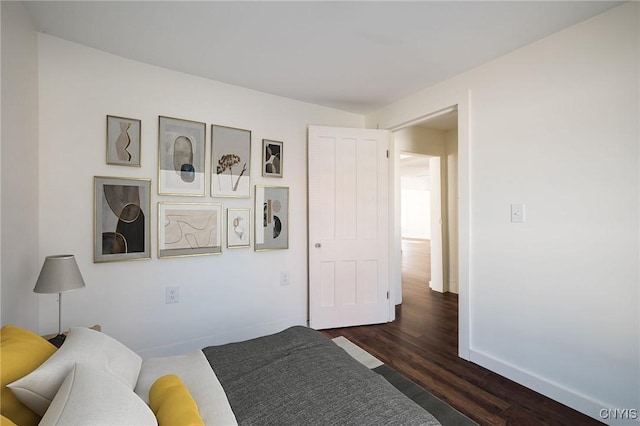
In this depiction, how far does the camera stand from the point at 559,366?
1861 millimetres

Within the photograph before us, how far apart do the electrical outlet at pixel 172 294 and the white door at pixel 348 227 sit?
1.25 m

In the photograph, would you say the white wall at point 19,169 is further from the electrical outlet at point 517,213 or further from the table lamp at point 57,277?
the electrical outlet at point 517,213

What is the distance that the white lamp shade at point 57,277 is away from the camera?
1.50m

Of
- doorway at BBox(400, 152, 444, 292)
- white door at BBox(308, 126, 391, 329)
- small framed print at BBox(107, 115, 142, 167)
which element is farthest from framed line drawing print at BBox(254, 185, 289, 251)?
doorway at BBox(400, 152, 444, 292)

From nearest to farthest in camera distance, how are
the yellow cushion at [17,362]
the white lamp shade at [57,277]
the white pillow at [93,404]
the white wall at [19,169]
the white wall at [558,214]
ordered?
1. the white pillow at [93,404]
2. the yellow cushion at [17,362]
3. the white wall at [19,169]
4. the white lamp shade at [57,277]
5. the white wall at [558,214]

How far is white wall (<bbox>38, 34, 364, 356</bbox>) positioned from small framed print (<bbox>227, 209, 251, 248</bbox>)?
0.09 metres

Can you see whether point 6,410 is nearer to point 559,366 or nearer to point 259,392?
point 259,392

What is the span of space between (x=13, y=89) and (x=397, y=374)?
2883 millimetres

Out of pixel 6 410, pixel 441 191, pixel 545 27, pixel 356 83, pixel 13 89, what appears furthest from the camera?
pixel 441 191

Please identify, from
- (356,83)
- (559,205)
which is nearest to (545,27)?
(559,205)

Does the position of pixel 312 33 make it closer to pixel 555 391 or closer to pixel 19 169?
pixel 19 169

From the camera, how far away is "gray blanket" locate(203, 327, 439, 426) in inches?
38.4

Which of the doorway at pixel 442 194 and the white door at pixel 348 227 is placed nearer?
the white door at pixel 348 227

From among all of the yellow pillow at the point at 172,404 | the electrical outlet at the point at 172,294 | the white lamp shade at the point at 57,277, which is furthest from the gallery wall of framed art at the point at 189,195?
the yellow pillow at the point at 172,404
